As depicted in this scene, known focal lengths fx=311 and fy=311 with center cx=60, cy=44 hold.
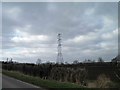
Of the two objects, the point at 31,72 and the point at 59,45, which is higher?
the point at 59,45

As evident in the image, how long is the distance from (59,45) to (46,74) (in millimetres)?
17766

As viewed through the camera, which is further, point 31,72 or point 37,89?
point 31,72

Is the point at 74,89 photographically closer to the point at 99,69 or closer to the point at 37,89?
the point at 37,89

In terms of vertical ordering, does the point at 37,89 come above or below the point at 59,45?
below

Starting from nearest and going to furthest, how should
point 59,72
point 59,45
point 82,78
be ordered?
point 82,78
point 59,72
point 59,45

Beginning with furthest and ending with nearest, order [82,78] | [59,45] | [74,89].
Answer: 1. [59,45]
2. [82,78]
3. [74,89]

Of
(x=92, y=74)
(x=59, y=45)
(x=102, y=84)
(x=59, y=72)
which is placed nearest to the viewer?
(x=102, y=84)

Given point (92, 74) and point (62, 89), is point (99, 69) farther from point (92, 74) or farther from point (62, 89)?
point (62, 89)

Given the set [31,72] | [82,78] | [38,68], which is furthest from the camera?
[31,72]

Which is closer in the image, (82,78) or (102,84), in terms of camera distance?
(102,84)

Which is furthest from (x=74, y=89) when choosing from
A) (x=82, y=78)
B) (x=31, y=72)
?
(x=31, y=72)

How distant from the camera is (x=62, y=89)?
19641 millimetres

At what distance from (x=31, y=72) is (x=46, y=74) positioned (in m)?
8.43

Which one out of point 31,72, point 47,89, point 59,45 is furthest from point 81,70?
point 59,45
